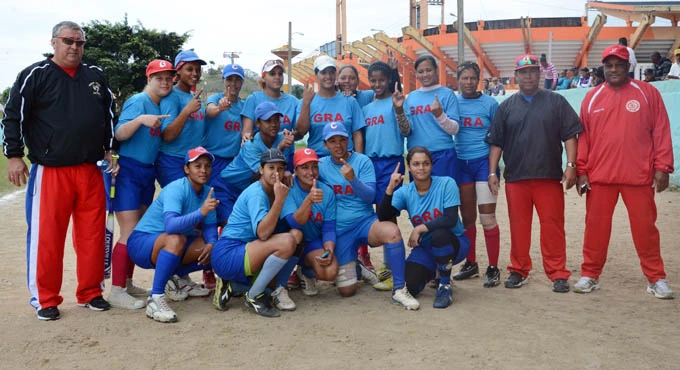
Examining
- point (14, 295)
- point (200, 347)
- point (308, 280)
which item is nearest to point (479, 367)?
point (200, 347)

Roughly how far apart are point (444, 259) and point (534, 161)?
50.3 inches

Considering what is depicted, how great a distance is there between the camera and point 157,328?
473 cm

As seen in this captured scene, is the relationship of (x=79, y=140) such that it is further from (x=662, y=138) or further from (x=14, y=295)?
(x=662, y=138)

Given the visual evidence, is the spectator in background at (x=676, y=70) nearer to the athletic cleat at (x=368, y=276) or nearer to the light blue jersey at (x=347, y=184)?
the athletic cleat at (x=368, y=276)

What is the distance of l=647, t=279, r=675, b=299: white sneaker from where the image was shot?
5441 mm

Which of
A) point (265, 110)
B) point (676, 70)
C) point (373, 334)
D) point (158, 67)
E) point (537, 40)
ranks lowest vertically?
point (373, 334)

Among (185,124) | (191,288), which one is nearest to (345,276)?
(191,288)

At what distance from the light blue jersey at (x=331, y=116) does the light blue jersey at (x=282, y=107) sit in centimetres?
18

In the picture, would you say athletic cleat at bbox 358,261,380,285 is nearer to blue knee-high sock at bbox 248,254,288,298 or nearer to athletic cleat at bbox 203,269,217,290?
blue knee-high sock at bbox 248,254,288,298

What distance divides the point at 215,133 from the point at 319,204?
1.33 metres

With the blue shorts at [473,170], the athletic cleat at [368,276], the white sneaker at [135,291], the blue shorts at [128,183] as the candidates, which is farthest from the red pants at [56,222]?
the blue shorts at [473,170]

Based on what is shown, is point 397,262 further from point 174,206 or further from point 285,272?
→ point 174,206

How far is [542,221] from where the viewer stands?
5.89 metres

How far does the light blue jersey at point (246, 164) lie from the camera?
567 centimetres
